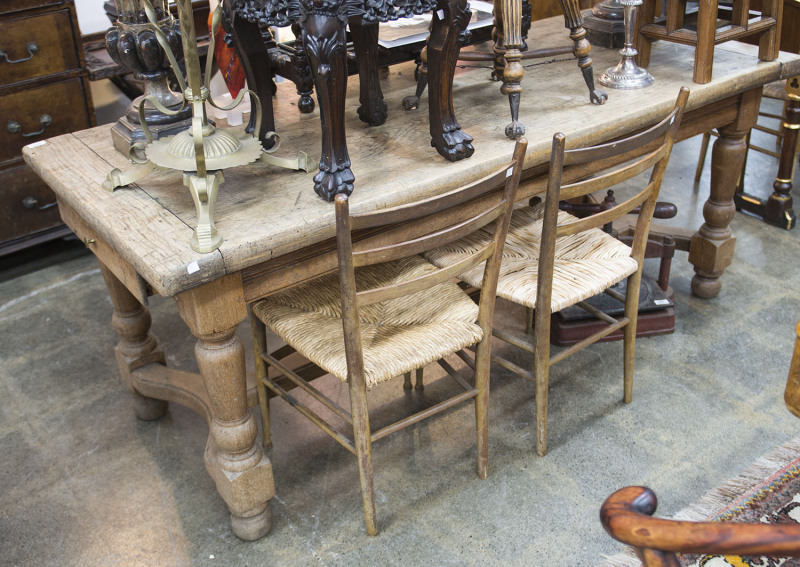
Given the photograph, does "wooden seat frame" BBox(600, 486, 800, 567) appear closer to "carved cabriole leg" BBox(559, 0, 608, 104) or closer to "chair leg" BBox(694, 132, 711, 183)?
"carved cabriole leg" BBox(559, 0, 608, 104)

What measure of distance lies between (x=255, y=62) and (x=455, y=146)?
58 cm

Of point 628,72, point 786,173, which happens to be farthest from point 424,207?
point 786,173

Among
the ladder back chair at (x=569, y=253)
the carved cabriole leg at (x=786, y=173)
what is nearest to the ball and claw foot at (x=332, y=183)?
the ladder back chair at (x=569, y=253)

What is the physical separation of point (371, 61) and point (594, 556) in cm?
146

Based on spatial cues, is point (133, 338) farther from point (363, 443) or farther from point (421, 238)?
point (421, 238)

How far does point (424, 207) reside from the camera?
1.77 metres

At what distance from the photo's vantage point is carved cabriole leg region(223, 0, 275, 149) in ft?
6.92

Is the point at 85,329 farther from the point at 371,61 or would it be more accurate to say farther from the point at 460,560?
the point at 460,560

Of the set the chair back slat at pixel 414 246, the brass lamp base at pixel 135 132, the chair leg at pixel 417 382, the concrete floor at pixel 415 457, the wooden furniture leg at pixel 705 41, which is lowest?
the concrete floor at pixel 415 457

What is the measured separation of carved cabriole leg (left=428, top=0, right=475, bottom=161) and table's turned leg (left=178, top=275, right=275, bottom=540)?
655 mm

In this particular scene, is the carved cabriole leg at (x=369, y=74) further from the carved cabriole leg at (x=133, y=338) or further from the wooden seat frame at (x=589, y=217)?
the carved cabriole leg at (x=133, y=338)

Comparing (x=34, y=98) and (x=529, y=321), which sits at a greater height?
(x=34, y=98)

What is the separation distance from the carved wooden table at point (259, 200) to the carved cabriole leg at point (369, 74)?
2.0 inches

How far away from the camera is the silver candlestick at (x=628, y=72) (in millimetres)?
2533
